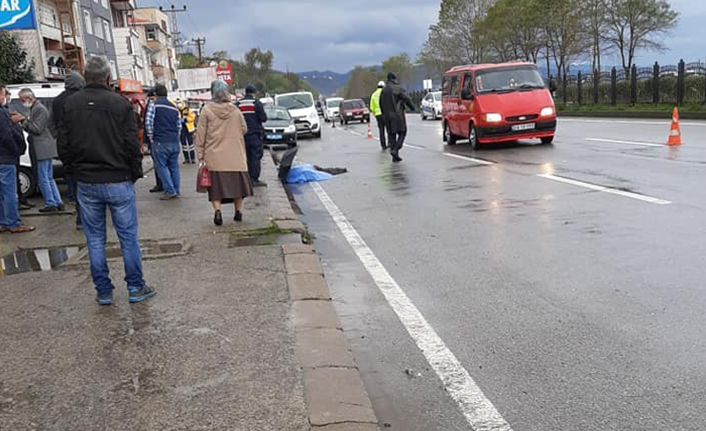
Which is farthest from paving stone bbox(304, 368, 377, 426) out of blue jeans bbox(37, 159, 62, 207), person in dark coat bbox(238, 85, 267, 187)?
person in dark coat bbox(238, 85, 267, 187)

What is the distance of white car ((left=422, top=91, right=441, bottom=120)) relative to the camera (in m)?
40.6

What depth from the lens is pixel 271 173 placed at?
549 inches

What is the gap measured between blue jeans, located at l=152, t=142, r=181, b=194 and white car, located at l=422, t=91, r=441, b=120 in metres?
30.9

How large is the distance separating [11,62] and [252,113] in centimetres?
1986

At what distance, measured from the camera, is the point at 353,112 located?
136ft

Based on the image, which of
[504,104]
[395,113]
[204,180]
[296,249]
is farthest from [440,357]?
[504,104]

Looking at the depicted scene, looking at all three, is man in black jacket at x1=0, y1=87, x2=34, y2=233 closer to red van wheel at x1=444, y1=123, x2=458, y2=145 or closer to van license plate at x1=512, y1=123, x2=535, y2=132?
van license plate at x1=512, y1=123, x2=535, y2=132

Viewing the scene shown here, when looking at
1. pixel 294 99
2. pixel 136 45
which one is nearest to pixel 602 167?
pixel 294 99

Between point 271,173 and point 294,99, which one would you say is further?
point 294,99

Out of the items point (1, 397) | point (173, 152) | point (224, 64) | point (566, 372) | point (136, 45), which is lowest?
→ point (566, 372)

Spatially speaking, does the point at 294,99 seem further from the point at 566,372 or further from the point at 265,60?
the point at 265,60

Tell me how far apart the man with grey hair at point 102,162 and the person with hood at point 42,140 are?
4.65 meters

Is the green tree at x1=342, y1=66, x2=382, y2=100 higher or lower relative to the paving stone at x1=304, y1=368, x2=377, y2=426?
higher

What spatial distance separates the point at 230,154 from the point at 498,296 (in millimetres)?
4180
